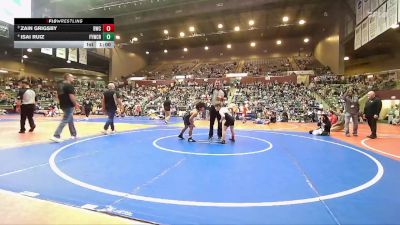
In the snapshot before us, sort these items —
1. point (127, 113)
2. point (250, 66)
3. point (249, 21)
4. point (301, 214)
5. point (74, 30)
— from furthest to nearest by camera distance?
point (250, 66), point (249, 21), point (127, 113), point (74, 30), point (301, 214)

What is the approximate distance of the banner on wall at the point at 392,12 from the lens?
13.2 meters

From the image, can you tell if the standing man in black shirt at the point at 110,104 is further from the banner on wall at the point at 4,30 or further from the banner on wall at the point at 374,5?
the banner on wall at the point at 4,30

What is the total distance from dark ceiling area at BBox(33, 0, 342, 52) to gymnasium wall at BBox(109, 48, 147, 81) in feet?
7.12

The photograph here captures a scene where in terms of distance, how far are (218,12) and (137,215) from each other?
23.8m

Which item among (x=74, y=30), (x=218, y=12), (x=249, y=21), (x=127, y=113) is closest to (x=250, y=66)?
(x=249, y=21)

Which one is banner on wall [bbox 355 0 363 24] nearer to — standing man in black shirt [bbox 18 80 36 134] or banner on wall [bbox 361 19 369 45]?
banner on wall [bbox 361 19 369 45]

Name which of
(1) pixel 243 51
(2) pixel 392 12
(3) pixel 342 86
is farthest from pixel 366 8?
(1) pixel 243 51

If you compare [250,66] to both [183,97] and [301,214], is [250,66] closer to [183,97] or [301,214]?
[183,97]

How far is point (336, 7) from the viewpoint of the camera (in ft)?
78.1

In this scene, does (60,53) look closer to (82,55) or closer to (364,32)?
(82,55)

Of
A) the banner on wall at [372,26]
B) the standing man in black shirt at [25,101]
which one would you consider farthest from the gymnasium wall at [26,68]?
the banner on wall at [372,26]

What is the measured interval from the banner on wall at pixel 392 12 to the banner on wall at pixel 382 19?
1.18 ft
